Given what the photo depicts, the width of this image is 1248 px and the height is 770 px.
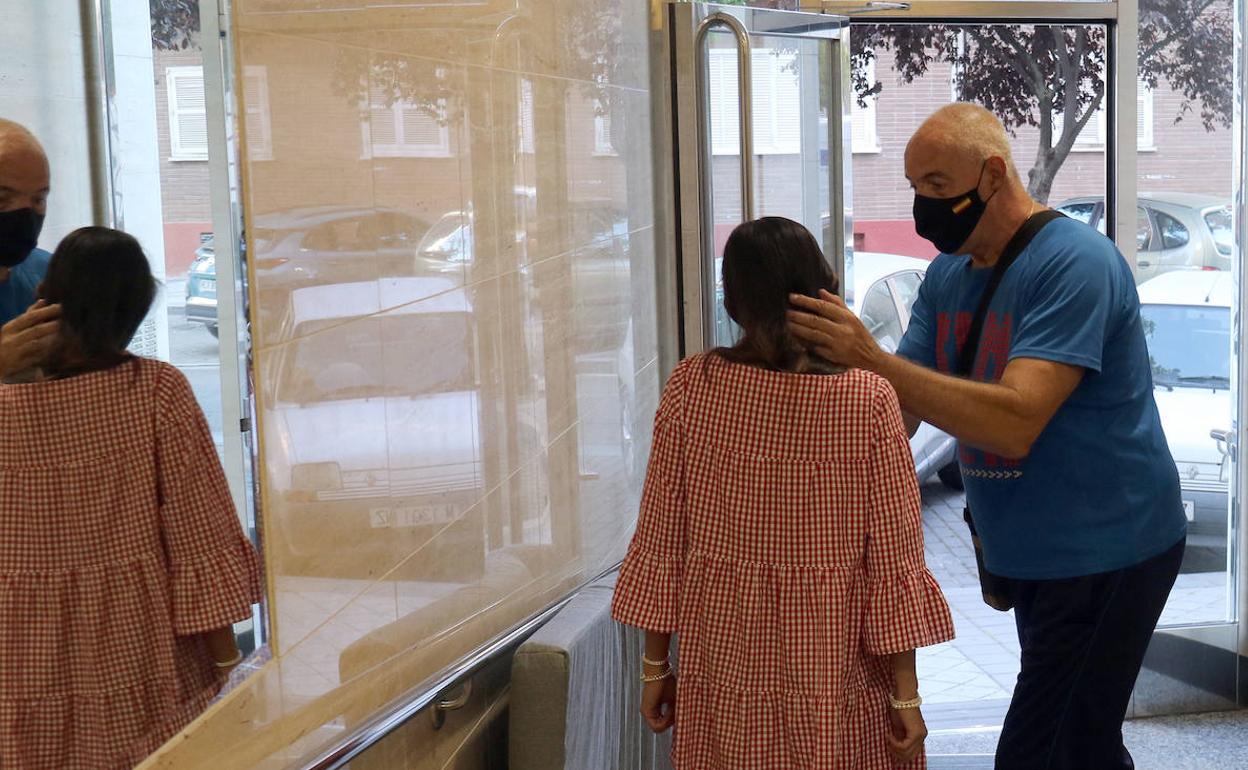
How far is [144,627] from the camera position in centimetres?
123

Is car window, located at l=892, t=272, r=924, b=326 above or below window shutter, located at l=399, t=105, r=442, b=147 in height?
below

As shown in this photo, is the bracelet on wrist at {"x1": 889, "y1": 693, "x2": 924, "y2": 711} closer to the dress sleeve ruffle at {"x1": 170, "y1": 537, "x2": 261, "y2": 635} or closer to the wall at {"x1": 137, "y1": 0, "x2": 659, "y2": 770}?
the wall at {"x1": 137, "y1": 0, "x2": 659, "y2": 770}

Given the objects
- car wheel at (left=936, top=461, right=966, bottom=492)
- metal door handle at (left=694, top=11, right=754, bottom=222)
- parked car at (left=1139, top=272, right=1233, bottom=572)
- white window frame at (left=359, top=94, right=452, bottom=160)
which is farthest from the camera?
car wheel at (left=936, top=461, right=966, bottom=492)

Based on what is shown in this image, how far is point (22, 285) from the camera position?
1.02 metres

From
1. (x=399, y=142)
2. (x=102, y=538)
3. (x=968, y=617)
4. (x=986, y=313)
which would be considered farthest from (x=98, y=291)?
(x=968, y=617)

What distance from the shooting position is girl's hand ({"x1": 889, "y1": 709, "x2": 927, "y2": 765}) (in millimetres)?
2143

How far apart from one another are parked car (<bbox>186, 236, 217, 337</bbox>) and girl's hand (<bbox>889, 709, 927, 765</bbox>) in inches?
50.9

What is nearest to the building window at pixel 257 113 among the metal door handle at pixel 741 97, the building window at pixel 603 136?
the building window at pixel 603 136

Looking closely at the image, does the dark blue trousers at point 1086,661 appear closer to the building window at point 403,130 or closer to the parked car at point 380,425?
the parked car at point 380,425

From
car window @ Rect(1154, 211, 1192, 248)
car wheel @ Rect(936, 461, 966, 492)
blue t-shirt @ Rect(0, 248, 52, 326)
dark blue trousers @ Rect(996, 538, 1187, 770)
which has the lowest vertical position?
car wheel @ Rect(936, 461, 966, 492)

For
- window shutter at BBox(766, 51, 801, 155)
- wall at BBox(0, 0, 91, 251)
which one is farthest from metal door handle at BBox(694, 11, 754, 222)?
wall at BBox(0, 0, 91, 251)

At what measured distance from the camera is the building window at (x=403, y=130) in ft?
6.09

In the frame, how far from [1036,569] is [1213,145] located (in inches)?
88.3

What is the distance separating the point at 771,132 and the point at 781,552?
1790mm
